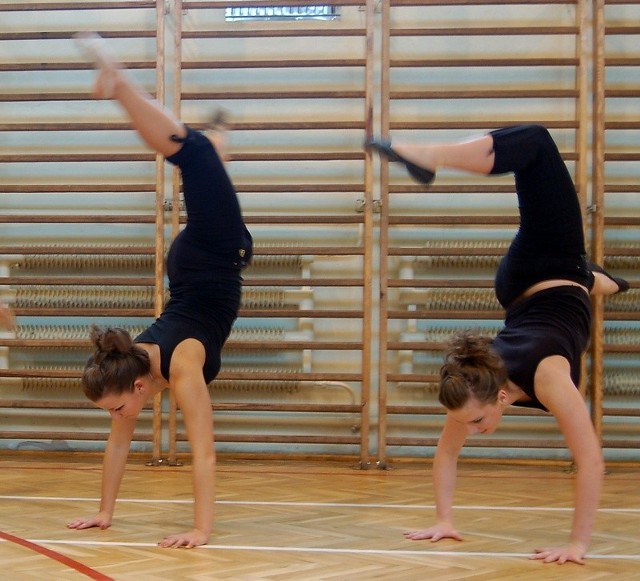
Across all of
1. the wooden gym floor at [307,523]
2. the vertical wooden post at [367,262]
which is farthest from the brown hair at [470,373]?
the vertical wooden post at [367,262]

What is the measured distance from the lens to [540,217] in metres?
2.91

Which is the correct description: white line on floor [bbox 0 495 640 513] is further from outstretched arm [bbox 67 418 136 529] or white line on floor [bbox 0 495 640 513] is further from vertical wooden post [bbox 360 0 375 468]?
vertical wooden post [bbox 360 0 375 468]

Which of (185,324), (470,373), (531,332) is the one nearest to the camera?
(470,373)

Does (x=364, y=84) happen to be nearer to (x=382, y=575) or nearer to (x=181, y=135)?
(x=181, y=135)

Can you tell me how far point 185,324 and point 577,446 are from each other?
131cm

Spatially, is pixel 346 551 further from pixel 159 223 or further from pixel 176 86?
pixel 176 86

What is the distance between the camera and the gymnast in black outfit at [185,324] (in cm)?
286

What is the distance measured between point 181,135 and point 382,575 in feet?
4.85

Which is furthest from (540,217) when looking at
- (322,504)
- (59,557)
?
(59,557)

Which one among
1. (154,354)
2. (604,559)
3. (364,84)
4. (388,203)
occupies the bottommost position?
(604,559)

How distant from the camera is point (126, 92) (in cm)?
279

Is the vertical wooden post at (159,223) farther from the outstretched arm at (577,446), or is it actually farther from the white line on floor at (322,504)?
the outstretched arm at (577,446)

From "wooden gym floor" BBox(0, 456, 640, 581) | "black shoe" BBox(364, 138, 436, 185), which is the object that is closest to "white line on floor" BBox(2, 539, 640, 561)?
"wooden gym floor" BBox(0, 456, 640, 581)

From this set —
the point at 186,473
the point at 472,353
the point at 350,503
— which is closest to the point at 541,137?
the point at 472,353
